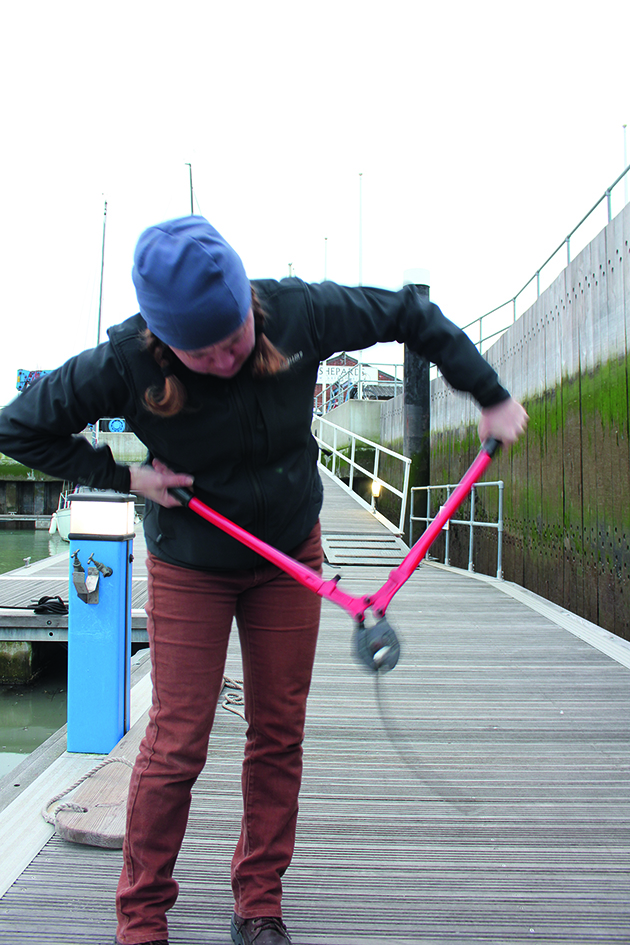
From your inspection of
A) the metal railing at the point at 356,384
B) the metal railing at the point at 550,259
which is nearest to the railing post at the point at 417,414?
the metal railing at the point at 550,259

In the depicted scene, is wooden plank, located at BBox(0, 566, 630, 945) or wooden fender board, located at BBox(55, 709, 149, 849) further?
wooden fender board, located at BBox(55, 709, 149, 849)

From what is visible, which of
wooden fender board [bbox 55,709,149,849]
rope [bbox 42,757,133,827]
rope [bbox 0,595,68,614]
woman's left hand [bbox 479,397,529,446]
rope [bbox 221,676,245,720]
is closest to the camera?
woman's left hand [bbox 479,397,529,446]

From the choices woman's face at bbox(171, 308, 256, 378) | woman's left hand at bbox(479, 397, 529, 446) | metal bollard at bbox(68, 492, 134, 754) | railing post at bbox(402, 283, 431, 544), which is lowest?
metal bollard at bbox(68, 492, 134, 754)

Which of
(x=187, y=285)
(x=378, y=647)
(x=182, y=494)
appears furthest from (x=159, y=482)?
(x=378, y=647)

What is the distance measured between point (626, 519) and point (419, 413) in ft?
17.0

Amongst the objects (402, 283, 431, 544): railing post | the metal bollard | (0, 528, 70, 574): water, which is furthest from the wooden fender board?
(0, 528, 70, 574): water

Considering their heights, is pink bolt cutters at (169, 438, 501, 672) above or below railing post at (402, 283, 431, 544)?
below

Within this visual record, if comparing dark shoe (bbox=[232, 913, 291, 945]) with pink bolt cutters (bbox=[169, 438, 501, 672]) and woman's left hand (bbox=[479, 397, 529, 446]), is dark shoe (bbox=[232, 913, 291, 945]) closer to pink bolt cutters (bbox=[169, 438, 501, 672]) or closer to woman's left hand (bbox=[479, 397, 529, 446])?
pink bolt cutters (bbox=[169, 438, 501, 672])

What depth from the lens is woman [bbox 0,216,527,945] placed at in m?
1.25

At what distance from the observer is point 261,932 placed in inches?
52.4

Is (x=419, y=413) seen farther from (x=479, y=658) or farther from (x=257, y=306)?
(x=257, y=306)

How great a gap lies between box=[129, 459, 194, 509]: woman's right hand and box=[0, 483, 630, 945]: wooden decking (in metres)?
0.98

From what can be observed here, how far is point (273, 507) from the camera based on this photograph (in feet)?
4.45

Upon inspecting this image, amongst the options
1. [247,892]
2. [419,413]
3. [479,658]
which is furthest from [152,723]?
[419,413]
